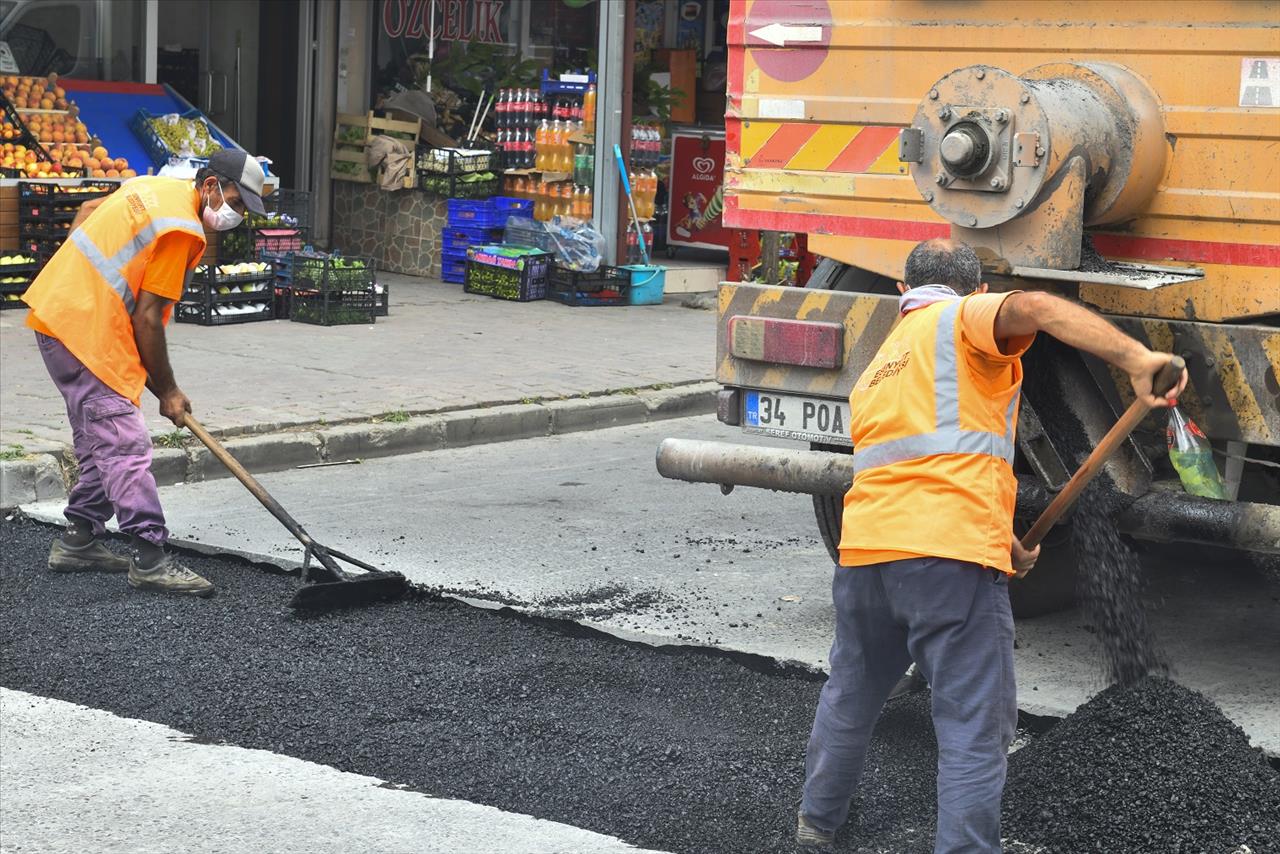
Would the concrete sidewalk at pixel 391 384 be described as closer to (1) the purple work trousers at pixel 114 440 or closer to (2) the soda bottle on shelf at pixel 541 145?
(1) the purple work trousers at pixel 114 440

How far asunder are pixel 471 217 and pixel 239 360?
14.3 feet

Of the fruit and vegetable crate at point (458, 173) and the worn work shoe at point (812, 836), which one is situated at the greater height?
the fruit and vegetable crate at point (458, 173)

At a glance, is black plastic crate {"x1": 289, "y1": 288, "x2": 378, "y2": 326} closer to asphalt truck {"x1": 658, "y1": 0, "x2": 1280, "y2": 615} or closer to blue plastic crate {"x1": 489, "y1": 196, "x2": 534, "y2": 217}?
blue plastic crate {"x1": 489, "y1": 196, "x2": 534, "y2": 217}

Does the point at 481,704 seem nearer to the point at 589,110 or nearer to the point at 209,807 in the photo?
the point at 209,807

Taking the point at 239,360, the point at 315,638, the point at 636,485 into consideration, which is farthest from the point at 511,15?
the point at 315,638

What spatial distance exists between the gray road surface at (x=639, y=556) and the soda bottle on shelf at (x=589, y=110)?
584 centimetres

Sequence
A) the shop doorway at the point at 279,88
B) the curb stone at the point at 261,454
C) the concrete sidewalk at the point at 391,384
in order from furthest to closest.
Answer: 1. the shop doorway at the point at 279,88
2. the concrete sidewalk at the point at 391,384
3. the curb stone at the point at 261,454

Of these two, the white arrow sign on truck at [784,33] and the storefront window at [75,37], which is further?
the storefront window at [75,37]

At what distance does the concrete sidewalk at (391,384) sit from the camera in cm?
863

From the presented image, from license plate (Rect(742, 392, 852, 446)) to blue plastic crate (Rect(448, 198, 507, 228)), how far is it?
9.08 meters

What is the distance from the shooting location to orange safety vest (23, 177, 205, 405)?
6211 mm

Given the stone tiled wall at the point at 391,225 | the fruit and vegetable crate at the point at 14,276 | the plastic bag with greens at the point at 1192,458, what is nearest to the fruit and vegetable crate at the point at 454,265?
the stone tiled wall at the point at 391,225

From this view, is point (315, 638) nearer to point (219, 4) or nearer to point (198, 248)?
point (198, 248)

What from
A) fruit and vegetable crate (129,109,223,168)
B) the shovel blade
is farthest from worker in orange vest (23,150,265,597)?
fruit and vegetable crate (129,109,223,168)
